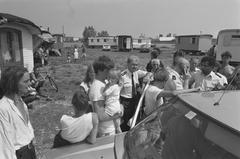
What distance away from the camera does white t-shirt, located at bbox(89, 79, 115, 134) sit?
268 centimetres

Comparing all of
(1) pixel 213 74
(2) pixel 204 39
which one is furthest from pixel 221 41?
(2) pixel 204 39

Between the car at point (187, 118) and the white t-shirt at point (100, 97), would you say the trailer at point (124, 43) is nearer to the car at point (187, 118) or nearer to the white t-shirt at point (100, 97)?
the white t-shirt at point (100, 97)

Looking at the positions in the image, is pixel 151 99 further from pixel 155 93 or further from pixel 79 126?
pixel 79 126

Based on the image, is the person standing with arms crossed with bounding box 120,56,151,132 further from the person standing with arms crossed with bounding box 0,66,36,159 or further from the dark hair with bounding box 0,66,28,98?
the dark hair with bounding box 0,66,28,98

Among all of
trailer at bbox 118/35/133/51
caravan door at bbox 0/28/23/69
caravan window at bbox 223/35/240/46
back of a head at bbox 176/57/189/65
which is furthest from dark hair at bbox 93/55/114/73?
trailer at bbox 118/35/133/51

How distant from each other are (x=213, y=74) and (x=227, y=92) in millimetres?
2061

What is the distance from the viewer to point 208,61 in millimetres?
3674

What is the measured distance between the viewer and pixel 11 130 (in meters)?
2.03

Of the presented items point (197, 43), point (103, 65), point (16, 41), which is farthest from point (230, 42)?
point (197, 43)

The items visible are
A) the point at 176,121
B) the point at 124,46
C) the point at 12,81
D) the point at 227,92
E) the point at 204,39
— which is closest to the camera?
the point at 176,121

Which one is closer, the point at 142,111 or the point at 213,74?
the point at 142,111

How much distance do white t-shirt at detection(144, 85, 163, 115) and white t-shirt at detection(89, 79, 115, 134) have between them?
586 millimetres

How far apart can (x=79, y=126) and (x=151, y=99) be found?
1116 millimetres

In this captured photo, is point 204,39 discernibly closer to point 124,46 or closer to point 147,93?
point 124,46
